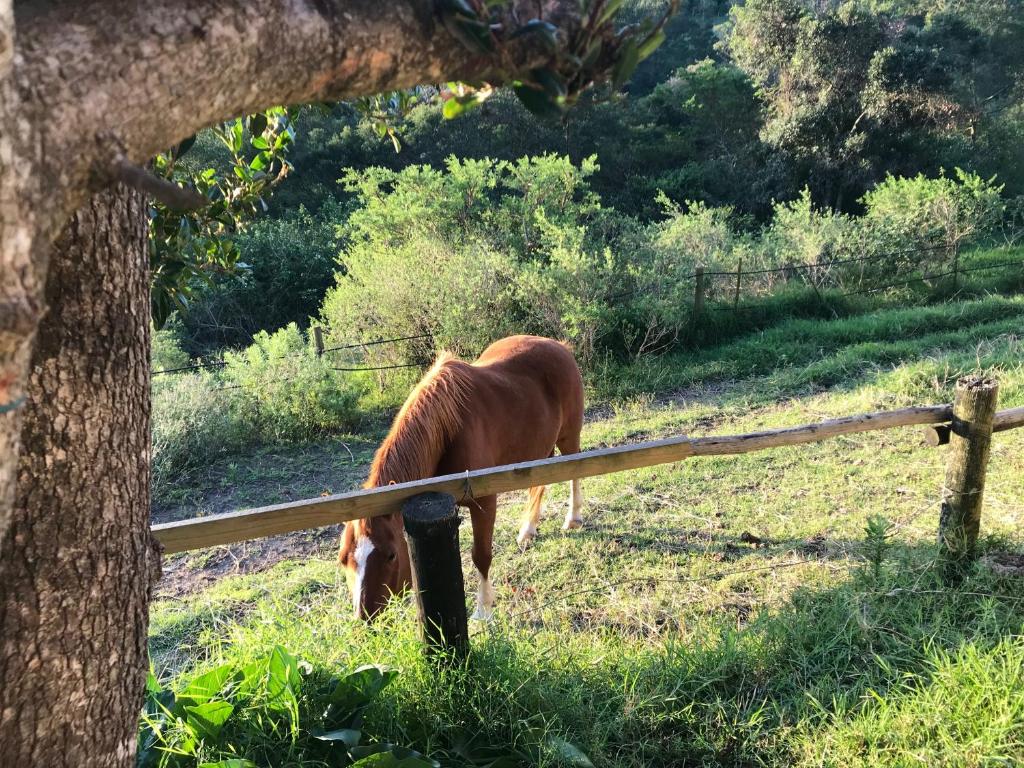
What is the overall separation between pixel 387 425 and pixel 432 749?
6165 millimetres

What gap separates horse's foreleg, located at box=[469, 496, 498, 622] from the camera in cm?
356

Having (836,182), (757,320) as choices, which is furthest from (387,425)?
(836,182)

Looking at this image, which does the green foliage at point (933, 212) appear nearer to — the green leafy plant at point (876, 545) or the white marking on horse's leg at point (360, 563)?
the green leafy plant at point (876, 545)

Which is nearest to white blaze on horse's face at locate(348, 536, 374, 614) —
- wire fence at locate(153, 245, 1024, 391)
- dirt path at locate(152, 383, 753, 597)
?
dirt path at locate(152, 383, 753, 597)

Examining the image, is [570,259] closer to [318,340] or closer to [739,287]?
[739,287]

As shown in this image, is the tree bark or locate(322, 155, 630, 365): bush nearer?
the tree bark

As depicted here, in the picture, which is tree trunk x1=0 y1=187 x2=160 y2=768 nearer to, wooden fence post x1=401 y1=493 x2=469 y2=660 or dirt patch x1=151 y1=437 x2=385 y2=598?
wooden fence post x1=401 y1=493 x2=469 y2=660

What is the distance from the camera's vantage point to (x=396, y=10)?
1072 mm

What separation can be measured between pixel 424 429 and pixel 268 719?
153 centimetres

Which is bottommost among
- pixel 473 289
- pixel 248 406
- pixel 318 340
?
pixel 248 406

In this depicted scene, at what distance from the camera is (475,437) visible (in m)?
3.60

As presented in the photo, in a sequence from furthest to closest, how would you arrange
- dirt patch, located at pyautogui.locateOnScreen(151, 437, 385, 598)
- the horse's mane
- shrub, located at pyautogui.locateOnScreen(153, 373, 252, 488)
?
1. shrub, located at pyautogui.locateOnScreen(153, 373, 252, 488)
2. dirt patch, located at pyautogui.locateOnScreen(151, 437, 385, 598)
3. the horse's mane

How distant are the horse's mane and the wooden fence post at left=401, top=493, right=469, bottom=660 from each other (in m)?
0.74

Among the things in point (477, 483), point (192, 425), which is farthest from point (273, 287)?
point (477, 483)
